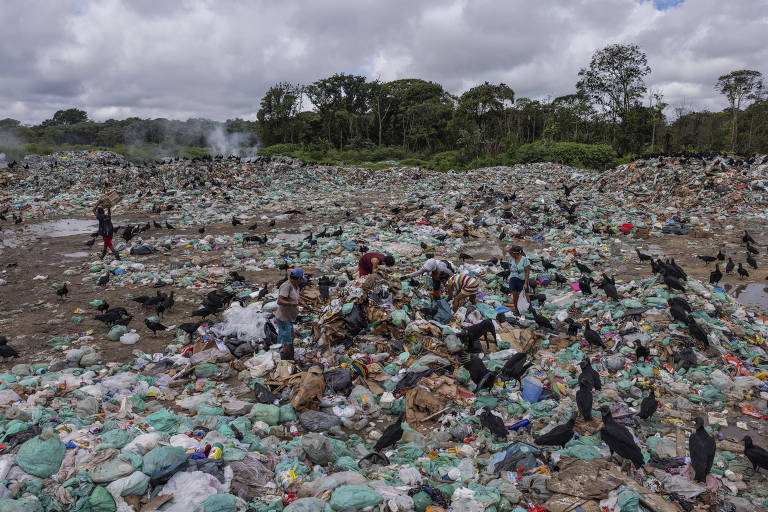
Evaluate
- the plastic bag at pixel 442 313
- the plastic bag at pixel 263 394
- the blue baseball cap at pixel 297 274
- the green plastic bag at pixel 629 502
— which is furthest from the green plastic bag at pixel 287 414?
the green plastic bag at pixel 629 502

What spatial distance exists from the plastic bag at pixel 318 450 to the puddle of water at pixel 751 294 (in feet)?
20.1

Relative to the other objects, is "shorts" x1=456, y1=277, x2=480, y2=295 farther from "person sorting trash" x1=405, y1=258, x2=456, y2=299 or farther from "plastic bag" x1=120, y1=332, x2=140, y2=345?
"plastic bag" x1=120, y1=332, x2=140, y2=345

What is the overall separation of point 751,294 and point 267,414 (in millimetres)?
6868

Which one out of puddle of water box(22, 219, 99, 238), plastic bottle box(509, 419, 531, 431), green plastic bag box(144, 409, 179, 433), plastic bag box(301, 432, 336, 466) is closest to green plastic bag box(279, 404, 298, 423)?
plastic bag box(301, 432, 336, 466)

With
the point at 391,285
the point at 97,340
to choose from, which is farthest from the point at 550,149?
the point at 97,340

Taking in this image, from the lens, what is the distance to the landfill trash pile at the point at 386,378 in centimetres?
263

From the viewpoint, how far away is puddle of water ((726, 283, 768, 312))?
599cm

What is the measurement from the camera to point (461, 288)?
555 cm

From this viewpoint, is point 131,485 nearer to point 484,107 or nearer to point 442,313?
point 442,313

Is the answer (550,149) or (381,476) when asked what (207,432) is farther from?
(550,149)

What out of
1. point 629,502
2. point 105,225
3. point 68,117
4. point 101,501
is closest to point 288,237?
point 105,225

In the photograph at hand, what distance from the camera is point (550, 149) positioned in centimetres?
2289

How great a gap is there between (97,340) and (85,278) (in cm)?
275

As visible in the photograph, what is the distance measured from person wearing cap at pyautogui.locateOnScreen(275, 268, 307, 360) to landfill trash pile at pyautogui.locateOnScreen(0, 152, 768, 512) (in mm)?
205
